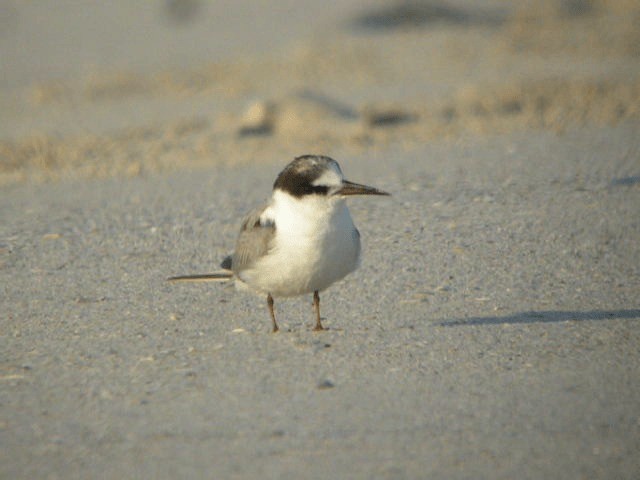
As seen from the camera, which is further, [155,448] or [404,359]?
[404,359]

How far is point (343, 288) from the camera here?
18.2 feet

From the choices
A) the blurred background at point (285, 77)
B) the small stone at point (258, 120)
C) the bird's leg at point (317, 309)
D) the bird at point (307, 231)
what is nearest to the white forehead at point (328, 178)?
the bird at point (307, 231)

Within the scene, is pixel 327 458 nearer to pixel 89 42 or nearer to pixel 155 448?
pixel 155 448

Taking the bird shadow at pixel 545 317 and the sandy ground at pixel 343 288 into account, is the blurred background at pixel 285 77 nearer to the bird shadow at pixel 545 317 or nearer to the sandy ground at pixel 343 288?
the sandy ground at pixel 343 288

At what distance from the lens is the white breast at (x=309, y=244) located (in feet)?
14.4

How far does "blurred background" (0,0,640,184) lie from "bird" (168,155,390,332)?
4.54 metres

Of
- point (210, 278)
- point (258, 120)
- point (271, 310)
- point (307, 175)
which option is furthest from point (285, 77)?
point (307, 175)

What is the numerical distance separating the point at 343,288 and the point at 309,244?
3.99 feet

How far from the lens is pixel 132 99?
12836mm

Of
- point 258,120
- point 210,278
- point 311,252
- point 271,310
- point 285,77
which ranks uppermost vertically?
point 285,77

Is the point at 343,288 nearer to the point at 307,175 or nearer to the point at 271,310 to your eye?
the point at 271,310

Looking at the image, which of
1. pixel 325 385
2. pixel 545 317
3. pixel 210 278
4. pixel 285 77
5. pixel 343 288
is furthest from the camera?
pixel 285 77

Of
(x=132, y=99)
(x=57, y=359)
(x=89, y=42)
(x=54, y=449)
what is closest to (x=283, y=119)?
(x=132, y=99)

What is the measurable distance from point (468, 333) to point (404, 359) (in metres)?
0.49
